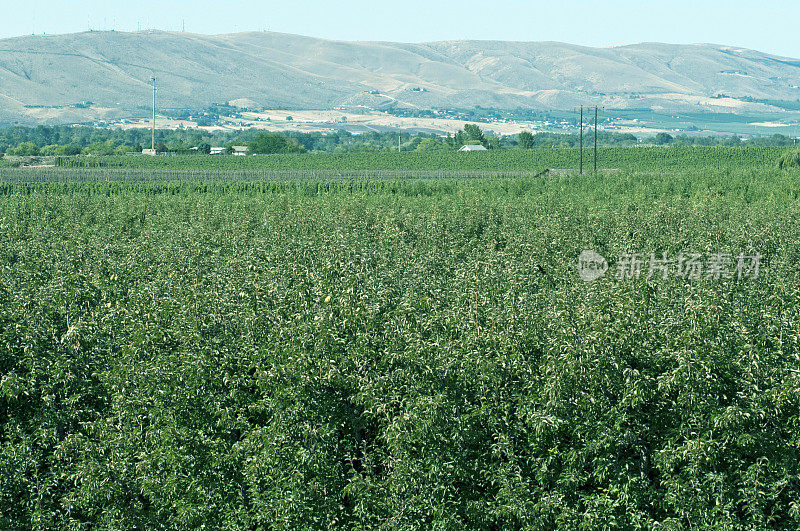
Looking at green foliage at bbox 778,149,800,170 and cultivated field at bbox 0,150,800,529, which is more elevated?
green foliage at bbox 778,149,800,170

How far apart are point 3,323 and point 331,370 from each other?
29.2ft

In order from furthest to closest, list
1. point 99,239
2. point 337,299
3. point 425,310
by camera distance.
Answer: point 99,239, point 425,310, point 337,299

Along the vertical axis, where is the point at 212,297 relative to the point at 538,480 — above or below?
above

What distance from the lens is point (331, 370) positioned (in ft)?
56.7

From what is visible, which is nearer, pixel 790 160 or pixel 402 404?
pixel 402 404

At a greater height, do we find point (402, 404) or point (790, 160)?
point (790, 160)

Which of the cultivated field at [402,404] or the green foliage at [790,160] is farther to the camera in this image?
the green foliage at [790,160]

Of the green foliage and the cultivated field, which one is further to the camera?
the green foliage

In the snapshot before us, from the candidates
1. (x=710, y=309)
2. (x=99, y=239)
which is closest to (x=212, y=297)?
(x=710, y=309)

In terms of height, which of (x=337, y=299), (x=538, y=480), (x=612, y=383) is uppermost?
(x=337, y=299)

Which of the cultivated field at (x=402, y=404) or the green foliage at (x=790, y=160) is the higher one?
the green foliage at (x=790, y=160)

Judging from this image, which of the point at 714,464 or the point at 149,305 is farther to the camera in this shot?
the point at 149,305

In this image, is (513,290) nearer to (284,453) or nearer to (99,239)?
(284,453)

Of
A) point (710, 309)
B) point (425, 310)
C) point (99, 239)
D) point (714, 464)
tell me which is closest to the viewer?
point (714, 464)
